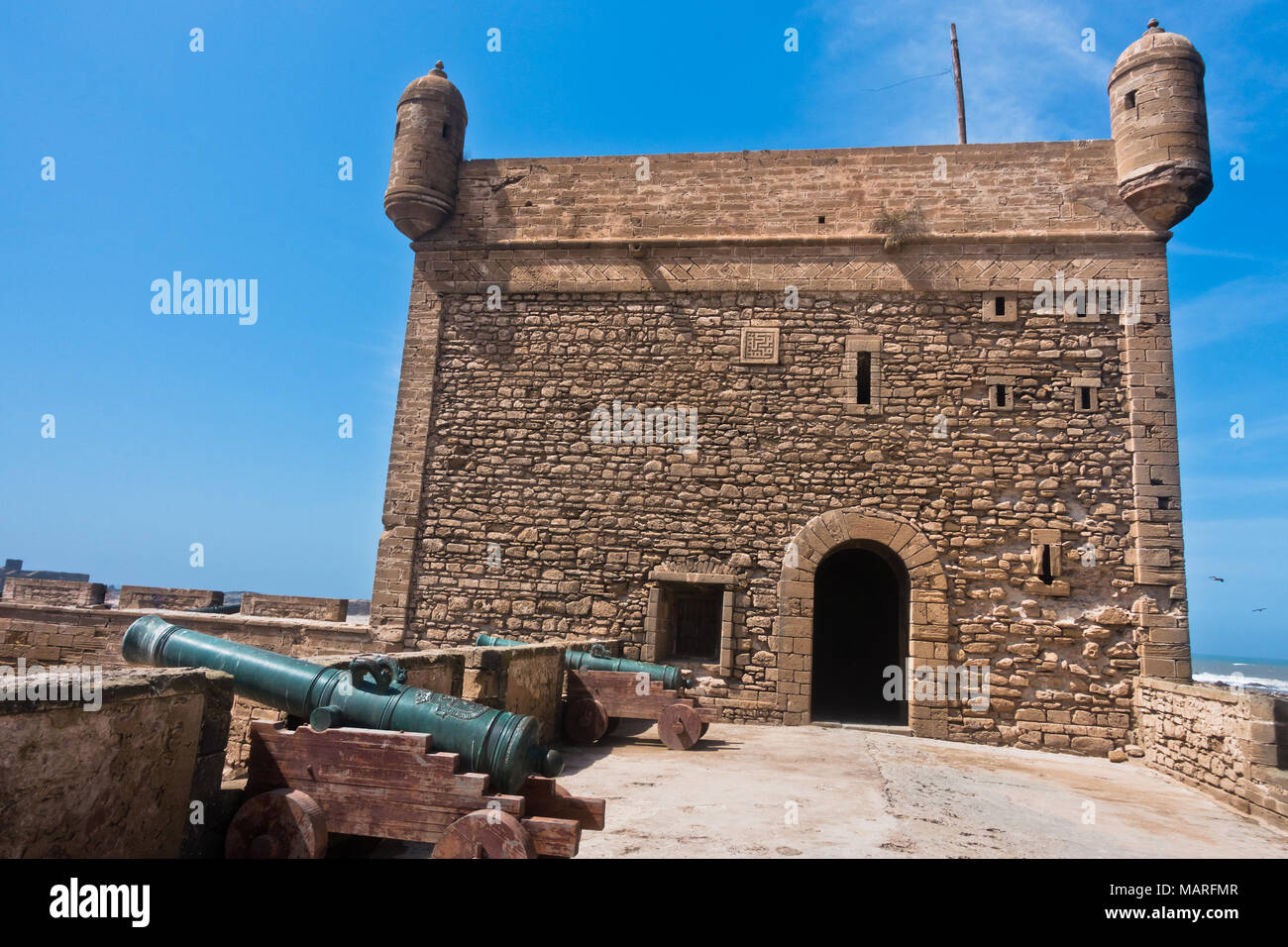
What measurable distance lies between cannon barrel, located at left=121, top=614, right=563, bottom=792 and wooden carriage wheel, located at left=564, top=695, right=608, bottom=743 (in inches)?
138

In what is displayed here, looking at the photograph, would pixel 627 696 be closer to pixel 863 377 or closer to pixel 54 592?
pixel 863 377

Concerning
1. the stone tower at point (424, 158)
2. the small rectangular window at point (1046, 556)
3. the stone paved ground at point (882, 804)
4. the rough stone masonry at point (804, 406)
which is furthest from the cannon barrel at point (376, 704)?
the stone tower at point (424, 158)

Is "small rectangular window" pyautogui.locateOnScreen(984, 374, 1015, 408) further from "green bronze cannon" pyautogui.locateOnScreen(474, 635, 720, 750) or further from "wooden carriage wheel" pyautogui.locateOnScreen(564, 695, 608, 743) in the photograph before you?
"wooden carriage wheel" pyautogui.locateOnScreen(564, 695, 608, 743)

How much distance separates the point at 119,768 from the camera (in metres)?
2.79

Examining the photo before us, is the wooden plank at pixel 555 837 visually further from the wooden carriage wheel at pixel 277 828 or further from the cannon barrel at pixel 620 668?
the cannon barrel at pixel 620 668

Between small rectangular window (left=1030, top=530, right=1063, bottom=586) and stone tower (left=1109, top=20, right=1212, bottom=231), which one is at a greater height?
stone tower (left=1109, top=20, right=1212, bottom=231)

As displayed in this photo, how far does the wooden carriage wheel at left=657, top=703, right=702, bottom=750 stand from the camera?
22.4 ft

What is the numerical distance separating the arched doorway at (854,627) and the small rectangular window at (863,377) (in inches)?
113

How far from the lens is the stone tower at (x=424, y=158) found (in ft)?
34.0

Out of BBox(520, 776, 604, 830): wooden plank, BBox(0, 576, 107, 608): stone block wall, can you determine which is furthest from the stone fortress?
BBox(520, 776, 604, 830): wooden plank

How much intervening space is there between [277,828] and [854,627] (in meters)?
9.92

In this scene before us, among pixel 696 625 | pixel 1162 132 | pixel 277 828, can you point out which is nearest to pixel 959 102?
pixel 1162 132

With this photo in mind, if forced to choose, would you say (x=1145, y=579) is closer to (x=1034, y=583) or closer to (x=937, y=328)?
(x=1034, y=583)
